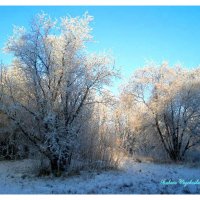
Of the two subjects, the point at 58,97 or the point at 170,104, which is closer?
the point at 58,97

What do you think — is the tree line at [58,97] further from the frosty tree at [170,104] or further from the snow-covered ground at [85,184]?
the frosty tree at [170,104]

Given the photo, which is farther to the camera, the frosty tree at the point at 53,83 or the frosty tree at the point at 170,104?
the frosty tree at the point at 170,104

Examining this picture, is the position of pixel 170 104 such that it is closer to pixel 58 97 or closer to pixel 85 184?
pixel 58 97

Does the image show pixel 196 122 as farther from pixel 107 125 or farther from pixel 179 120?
pixel 107 125

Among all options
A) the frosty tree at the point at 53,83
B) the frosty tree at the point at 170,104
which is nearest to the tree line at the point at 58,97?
the frosty tree at the point at 53,83

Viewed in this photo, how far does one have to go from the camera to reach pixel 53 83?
20078 millimetres

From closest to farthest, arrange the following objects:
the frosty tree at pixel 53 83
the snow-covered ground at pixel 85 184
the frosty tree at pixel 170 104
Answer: the snow-covered ground at pixel 85 184, the frosty tree at pixel 53 83, the frosty tree at pixel 170 104

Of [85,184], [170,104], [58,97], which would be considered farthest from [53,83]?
[170,104]

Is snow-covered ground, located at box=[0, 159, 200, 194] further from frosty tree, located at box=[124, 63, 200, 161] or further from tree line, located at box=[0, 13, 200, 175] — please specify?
frosty tree, located at box=[124, 63, 200, 161]

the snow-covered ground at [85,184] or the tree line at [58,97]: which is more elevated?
the tree line at [58,97]

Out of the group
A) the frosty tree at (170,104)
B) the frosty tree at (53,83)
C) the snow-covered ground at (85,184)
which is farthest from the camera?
the frosty tree at (170,104)

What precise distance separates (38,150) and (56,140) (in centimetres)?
185

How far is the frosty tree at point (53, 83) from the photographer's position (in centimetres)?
1911
